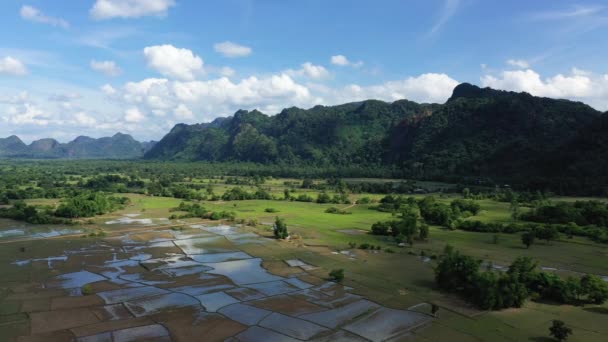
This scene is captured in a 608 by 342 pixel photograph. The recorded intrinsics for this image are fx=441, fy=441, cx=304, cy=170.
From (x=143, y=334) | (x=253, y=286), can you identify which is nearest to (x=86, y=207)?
(x=253, y=286)

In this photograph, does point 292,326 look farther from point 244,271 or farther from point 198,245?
point 198,245

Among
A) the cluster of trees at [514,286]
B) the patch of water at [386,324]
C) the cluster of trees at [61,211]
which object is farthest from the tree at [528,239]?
the cluster of trees at [61,211]

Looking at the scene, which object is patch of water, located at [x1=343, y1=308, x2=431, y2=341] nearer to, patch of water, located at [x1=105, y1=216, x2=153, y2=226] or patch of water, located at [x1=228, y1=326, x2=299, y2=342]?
patch of water, located at [x1=228, y1=326, x2=299, y2=342]

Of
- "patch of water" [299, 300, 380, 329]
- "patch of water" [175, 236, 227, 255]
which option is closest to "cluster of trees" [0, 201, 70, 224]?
"patch of water" [175, 236, 227, 255]

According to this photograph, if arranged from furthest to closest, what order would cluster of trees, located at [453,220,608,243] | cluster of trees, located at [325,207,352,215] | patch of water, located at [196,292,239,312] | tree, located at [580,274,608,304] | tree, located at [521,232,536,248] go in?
1. cluster of trees, located at [325,207,352,215]
2. cluster of trees, located at [453,220,608,243]
3. tree, located at [521,232,536,248]
4. patch of water, located at [196,292,239,312]
5. tree, located at [580,274,608,304]

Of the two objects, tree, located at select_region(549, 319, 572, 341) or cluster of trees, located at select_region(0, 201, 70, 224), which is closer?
tree, located at select_region(549, 319, 572, 341)

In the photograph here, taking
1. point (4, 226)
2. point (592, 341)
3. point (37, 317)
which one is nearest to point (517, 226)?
point (592, 341)
